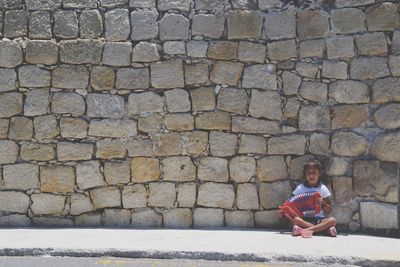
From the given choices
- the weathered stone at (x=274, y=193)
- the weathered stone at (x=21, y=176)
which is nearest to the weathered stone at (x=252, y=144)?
the weathered stone at (x=274, y=193)

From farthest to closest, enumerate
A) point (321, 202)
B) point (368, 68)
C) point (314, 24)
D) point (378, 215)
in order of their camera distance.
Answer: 1. point (314, 24)
2. point (368, 68)
3. point (378, 215)
4. point (321, 202)

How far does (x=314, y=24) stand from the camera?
6465 millimetres

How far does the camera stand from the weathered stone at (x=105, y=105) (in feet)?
21.7

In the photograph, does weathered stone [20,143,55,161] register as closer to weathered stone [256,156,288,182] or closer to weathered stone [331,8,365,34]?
weathered stone [256,156,288,182]

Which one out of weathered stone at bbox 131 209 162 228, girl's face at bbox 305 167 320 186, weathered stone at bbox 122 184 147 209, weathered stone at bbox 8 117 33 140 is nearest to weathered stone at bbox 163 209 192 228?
weathered stone at bbox 131 209 162 228

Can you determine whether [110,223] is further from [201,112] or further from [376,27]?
[376,27]

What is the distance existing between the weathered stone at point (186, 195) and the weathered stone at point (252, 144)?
82 centimetres

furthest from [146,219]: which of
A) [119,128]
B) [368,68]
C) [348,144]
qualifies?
[368,68]

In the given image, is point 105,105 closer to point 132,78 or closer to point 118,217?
point 132,78

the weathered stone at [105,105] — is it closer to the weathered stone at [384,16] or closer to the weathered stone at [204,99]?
the weathered stone at [204,99]

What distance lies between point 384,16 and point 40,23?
4450 mm

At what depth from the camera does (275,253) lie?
5102 mm

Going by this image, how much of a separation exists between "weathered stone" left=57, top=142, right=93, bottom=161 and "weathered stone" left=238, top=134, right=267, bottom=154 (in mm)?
1999

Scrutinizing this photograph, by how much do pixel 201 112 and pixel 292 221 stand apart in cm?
181
